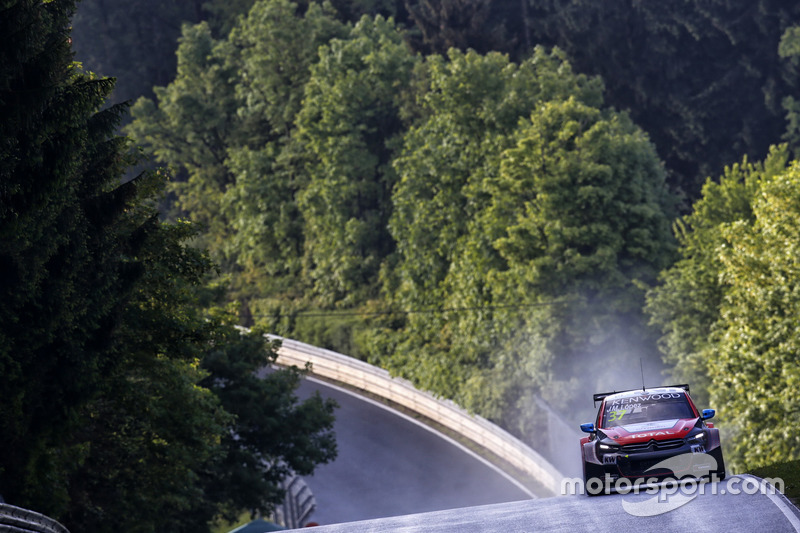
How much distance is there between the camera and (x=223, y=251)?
247 ft

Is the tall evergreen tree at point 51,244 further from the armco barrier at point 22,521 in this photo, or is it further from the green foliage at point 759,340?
the green foliage at point 759,340

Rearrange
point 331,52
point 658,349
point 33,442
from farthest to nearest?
point 331,52, point 658,349, point 33,442

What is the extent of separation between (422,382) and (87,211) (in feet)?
118

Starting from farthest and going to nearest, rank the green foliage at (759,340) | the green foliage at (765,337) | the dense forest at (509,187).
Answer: the dense forest at (509,187)
the green foliage at (759,340)
the green foliage at (765,337)

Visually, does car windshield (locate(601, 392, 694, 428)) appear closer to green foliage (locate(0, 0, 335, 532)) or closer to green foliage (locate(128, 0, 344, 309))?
green foliage (locate(0, 0, 335, 532))

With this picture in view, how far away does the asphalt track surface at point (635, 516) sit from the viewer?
13273 millimetres

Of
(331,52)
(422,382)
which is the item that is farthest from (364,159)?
(422,382)

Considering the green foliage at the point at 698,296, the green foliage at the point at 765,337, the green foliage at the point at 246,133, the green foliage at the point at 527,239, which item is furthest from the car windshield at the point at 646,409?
the green foliage at the point at 246,133

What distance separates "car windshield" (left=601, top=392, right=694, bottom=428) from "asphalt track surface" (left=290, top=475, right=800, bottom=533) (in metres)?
1.15

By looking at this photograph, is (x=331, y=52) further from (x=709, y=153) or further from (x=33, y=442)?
(x=33, y=442)

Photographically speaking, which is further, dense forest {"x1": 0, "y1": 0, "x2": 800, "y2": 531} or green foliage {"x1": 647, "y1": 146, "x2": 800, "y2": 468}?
green foliage {"x1": 647, "y1": 146, "x2": 800, "y2": 468}

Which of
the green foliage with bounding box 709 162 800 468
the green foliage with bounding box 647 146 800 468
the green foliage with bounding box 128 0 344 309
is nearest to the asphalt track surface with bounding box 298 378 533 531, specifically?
the green foliage with bounding box 647 146 800 468

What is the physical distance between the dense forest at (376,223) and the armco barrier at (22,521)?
9.78 feet

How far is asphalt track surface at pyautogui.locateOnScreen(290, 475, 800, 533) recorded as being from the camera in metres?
13.3
